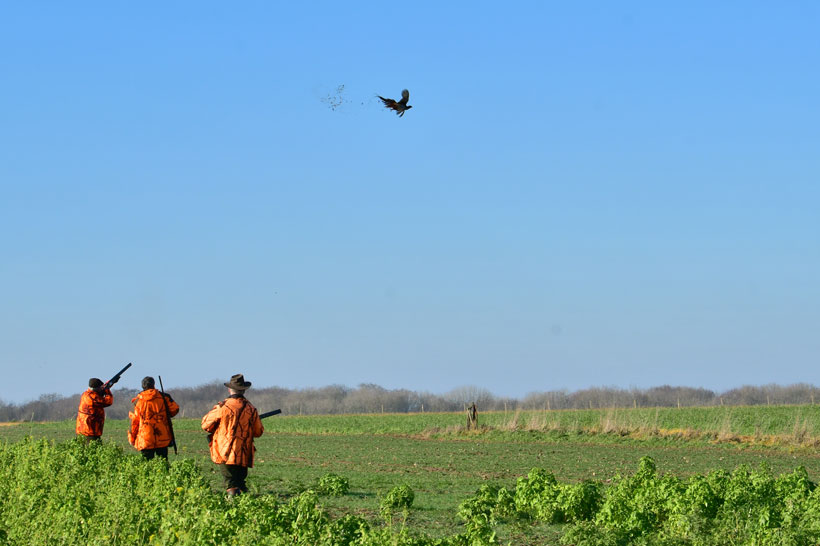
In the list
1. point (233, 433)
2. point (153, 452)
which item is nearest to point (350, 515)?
point (233, 433)

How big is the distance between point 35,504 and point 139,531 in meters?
2.88

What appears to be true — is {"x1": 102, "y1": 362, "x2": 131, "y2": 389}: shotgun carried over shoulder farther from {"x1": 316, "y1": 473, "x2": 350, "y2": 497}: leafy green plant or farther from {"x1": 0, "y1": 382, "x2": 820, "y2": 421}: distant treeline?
{"x1": 0, "y1": 382, "x2": 820, "y2": 421}: distant treeline

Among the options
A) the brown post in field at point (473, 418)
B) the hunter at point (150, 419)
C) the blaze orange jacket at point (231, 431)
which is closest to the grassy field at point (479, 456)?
the brown post in field at point (473, 418)

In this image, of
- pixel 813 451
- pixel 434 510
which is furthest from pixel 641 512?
pixel 813 451

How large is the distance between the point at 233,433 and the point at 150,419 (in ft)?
13.6

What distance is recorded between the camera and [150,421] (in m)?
17.1

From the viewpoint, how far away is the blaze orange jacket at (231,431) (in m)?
13.5

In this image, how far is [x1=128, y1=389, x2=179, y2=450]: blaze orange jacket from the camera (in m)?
17.1

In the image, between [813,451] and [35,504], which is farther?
[813,451]

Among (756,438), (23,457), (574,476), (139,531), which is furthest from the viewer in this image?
(756,438)

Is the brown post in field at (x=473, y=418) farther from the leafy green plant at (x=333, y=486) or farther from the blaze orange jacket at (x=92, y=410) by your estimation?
the leafy green plant at (x=333, y=486)

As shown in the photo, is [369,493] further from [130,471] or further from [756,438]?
[756,438]

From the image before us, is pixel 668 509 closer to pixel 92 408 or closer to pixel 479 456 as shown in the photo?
pixel 92 408

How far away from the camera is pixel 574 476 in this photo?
2336 centimetres
